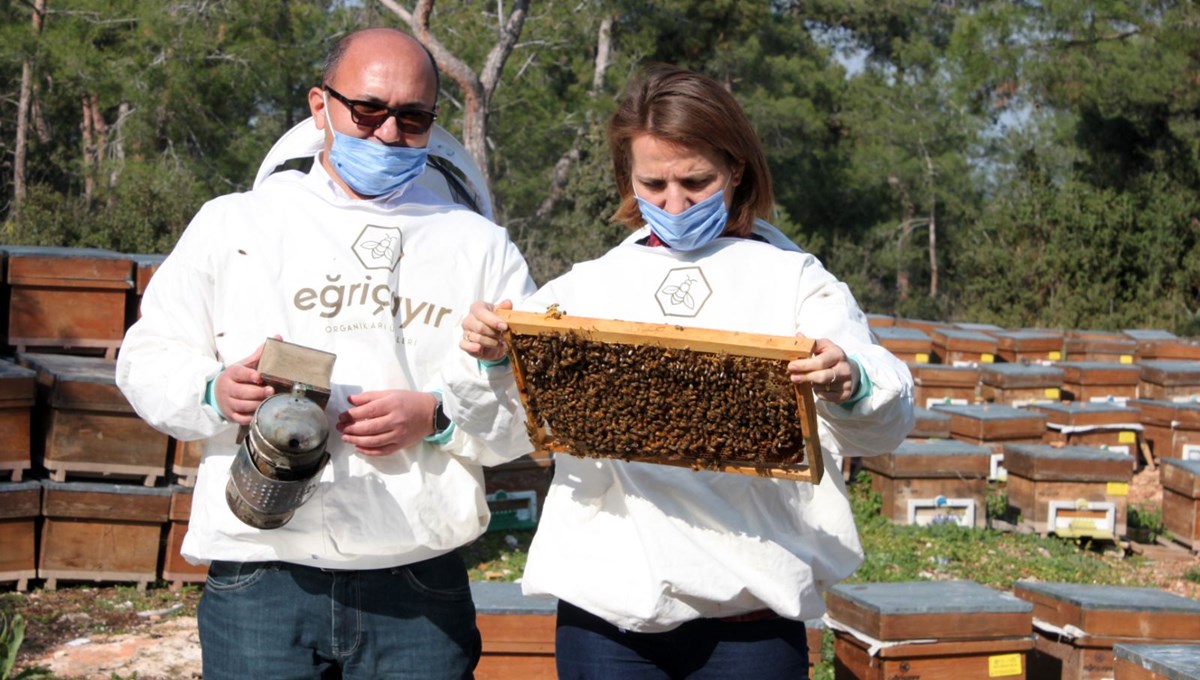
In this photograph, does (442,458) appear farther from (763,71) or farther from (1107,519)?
(763,71)

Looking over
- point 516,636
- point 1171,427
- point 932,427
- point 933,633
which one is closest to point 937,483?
point 932,427

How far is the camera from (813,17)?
3494 centimetres

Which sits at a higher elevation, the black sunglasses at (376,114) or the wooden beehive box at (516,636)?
the black sunglasses at (376,114)

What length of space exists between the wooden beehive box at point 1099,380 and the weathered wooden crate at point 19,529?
10046mm

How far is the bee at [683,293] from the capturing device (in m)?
2.21

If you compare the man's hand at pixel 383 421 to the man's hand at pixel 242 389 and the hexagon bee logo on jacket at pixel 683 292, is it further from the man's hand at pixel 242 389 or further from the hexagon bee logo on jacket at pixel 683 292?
the hexagon bee logo on jacket at pixel 683 292

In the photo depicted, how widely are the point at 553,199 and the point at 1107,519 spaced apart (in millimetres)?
15621

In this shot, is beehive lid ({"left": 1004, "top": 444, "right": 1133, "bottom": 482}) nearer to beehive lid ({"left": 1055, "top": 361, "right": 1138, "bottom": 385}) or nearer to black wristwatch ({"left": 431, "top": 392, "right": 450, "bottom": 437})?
beehive lid ({"left": 1055, "top": 361, "right": 1138, "bottom": 385})

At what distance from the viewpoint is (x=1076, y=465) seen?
8.52 metres

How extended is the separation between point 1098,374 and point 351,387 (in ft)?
39.1

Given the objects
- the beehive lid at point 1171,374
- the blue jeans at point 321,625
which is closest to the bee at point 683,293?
the blue jeans at point 321,625

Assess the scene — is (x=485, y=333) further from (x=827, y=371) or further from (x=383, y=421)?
(x=827, y=371)

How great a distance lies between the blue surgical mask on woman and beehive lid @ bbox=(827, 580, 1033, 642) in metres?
2.52

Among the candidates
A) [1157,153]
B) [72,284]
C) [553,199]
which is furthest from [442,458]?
[1157,153]
